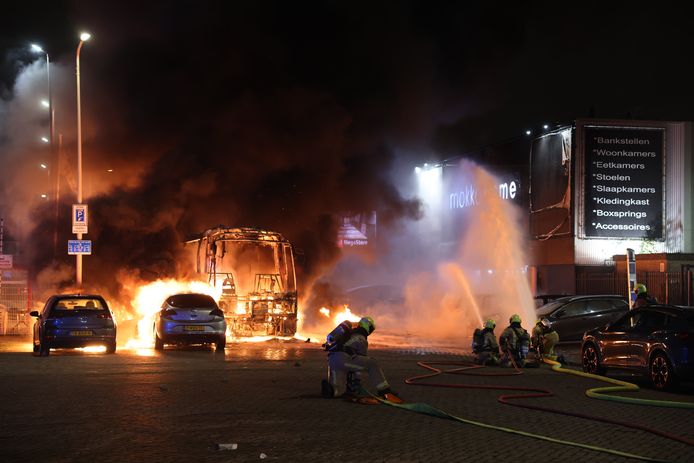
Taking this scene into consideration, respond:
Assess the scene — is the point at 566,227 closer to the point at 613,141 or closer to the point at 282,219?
the point at 613,141

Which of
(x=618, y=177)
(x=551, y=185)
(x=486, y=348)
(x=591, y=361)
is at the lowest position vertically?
(x=591, y=361)

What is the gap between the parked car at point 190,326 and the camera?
19.1 metres

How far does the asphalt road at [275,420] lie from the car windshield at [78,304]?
355cm

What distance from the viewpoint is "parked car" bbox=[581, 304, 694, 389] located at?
40.0ft

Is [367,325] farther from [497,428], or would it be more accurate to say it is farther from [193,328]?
[193,328]

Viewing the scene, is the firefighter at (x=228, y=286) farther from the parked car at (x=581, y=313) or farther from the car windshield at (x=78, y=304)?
the parked car at (x=581, y=313)

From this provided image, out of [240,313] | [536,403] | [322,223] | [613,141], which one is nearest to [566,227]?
[613,141]

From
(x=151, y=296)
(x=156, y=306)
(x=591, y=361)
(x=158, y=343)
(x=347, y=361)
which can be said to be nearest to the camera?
(x=347, y=361)

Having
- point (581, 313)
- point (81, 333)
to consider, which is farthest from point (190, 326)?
point (581, 313)

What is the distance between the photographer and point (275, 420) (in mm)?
9203

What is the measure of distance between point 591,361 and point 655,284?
13294 millimetres

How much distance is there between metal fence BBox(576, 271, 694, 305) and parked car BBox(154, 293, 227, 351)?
13903 mm

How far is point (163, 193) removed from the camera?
2767cm

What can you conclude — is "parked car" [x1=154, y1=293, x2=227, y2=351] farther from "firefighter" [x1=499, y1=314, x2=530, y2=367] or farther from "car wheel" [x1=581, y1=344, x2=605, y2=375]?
"car wheel" [x1=581, y1=344, x2=605, y2=375]
